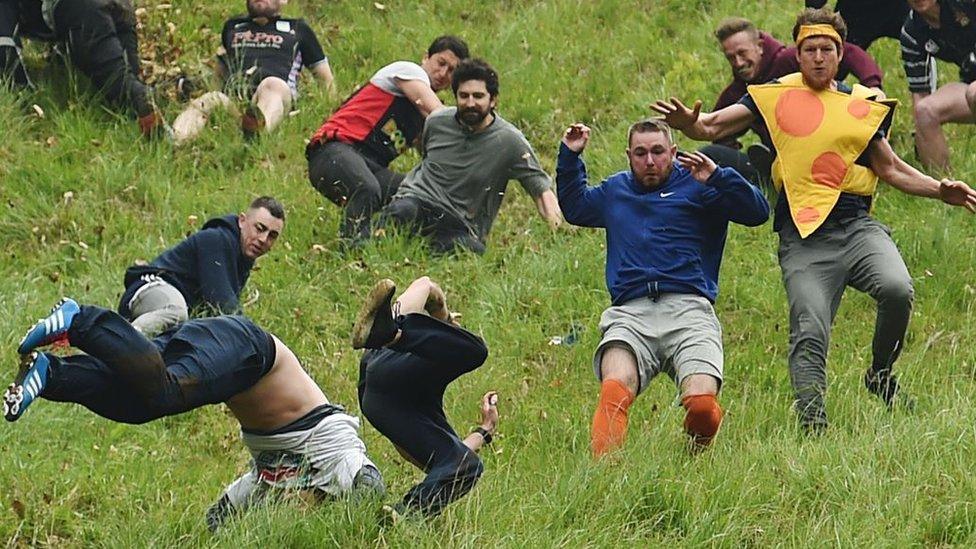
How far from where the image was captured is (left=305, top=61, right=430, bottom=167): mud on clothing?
10.3m

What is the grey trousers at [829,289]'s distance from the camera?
6.98 m

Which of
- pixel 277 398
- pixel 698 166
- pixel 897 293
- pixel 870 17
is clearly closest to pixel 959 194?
pixel 897 293

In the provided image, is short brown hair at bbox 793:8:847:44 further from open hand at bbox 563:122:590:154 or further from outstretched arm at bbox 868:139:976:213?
open hand at bbox 563:122:590:154

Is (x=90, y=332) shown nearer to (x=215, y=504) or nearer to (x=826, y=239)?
(x=215, y=504)

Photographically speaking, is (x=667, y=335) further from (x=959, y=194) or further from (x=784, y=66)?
(x=784, y=66)

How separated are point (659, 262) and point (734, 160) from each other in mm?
3108

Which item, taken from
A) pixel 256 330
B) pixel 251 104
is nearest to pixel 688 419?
pixel 256 330

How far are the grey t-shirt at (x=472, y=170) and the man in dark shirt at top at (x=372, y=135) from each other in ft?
0.94

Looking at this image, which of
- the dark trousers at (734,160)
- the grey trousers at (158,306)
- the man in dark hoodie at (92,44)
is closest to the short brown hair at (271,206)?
the grey trousers at (158,306)

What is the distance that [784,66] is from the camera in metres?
9.84

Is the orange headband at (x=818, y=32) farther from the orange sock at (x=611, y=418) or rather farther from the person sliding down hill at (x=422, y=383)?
the person sliding down hill at (x=422, y=383)

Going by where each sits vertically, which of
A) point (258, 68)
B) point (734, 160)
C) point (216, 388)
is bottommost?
point (258, 68)

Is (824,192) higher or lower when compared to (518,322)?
higher

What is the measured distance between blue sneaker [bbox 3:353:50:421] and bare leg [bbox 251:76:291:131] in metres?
6.40
